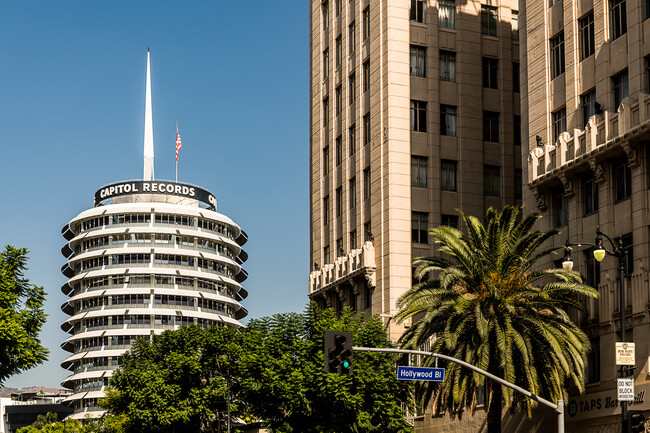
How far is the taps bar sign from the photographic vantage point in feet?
524

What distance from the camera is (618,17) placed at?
47094 mm

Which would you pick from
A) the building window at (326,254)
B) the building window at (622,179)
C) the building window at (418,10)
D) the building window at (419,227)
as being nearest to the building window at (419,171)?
the building window at (419,227)

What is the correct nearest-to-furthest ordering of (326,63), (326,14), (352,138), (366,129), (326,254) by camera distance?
(366,129) → (352,138) → (326,254) → (326,63) → (326,14)

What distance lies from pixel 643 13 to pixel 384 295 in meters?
28.1

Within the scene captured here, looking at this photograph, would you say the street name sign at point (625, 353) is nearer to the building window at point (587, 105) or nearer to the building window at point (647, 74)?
the building window at point (647, 74)

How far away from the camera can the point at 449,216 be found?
2744 inches

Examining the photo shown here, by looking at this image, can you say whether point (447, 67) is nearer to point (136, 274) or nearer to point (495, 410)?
point (495, 410)

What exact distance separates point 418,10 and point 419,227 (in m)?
15.9

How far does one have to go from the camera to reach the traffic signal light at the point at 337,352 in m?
30.4

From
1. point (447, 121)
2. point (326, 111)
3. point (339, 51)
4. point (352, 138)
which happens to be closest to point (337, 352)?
point (447, 121)

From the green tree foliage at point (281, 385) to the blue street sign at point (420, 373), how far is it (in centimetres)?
1967

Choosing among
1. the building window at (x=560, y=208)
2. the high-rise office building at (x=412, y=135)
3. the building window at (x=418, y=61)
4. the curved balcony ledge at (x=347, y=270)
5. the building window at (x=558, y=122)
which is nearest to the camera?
the building window at (x=560, y=208)

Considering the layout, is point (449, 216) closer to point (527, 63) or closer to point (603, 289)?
point (527, 63)

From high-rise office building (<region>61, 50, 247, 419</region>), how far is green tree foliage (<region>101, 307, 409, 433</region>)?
72.3m
